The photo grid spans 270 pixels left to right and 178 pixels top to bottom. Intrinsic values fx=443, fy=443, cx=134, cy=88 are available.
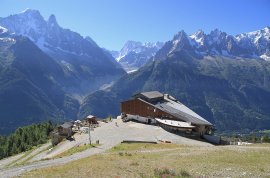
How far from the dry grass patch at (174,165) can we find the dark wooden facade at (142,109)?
2434 inches

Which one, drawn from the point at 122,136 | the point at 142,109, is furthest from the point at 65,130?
the point at 122,136

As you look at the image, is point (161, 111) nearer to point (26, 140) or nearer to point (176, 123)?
point (176, 123)

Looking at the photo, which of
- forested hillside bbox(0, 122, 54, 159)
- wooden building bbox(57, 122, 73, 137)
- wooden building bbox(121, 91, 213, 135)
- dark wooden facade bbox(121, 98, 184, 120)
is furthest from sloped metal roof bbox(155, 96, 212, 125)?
forested hillside bbox(0, 122, 54, 159)

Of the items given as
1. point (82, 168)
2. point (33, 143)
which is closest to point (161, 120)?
point (33, 143)

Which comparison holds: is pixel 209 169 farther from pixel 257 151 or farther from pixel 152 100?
pixel 152 100

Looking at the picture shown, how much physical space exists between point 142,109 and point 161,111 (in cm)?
918

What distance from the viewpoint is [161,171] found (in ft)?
179

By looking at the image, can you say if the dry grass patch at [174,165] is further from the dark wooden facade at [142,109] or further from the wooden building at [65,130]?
the wooden building at [65,130]

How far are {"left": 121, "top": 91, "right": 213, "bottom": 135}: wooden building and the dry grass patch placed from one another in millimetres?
49377

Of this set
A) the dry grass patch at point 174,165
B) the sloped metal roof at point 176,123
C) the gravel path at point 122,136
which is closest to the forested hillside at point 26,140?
the gravel path at point 122,136

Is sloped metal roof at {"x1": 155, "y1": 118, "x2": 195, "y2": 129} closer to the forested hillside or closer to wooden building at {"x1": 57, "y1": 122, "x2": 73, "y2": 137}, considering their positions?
wooden building at {"x1": 57, "y1": 122, "x2": 73, "y2": 137}

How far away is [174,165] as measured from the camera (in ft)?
198

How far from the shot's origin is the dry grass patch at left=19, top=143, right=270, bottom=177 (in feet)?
179

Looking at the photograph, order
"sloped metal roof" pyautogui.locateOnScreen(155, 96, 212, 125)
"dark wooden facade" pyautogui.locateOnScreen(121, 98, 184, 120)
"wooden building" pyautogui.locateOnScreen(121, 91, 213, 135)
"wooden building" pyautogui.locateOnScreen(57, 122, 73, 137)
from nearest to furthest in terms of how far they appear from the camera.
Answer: "wooden building" pyautogui.locateOnScreen(121, 91, 213, 135) < "sloped metal roof" pyautogui.locateOnScreen(155, 96, 212, 125) < "wooden building" pyautogui.locateOnScreen(57, 122, 73, 137) < "dark wooden facade" pyautogui.locateOnScreen(121, 98, 184, 120)
